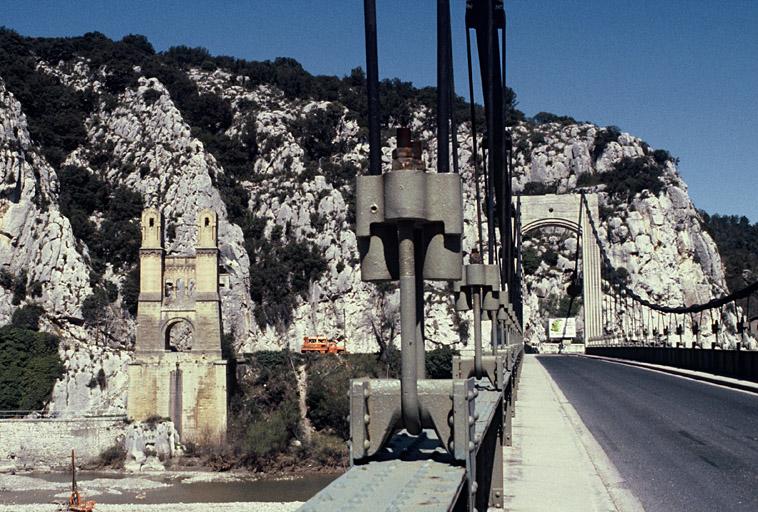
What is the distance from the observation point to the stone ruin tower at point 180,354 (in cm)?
7675

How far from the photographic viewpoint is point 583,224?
127875 mm

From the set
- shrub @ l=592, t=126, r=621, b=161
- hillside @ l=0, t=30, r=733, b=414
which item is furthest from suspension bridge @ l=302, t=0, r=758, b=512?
shrub @ l=592, t=126, r=621, b=161

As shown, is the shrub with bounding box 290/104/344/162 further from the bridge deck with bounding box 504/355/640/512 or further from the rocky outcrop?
the bridge deck with bounding box 504/355/640/512

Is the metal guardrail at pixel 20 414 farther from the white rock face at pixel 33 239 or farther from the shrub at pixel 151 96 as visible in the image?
the shrub at pixel 151 96

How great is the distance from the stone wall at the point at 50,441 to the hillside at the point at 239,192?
1332 centimetres

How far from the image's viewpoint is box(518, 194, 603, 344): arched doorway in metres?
124

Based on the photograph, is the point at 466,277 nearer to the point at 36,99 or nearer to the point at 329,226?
the point at 329,226

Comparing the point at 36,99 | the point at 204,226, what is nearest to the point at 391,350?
the point at 204,226

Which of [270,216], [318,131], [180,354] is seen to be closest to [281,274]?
[270,216]

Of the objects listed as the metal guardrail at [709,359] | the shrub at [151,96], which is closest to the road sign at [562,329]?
the shrub at [151,96]

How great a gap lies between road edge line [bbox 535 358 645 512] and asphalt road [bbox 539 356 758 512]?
0.38ft

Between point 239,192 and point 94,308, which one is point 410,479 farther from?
point 239,192

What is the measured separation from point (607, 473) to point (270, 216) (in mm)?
116791

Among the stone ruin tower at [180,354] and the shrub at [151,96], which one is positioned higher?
the shrub at [151,96]
